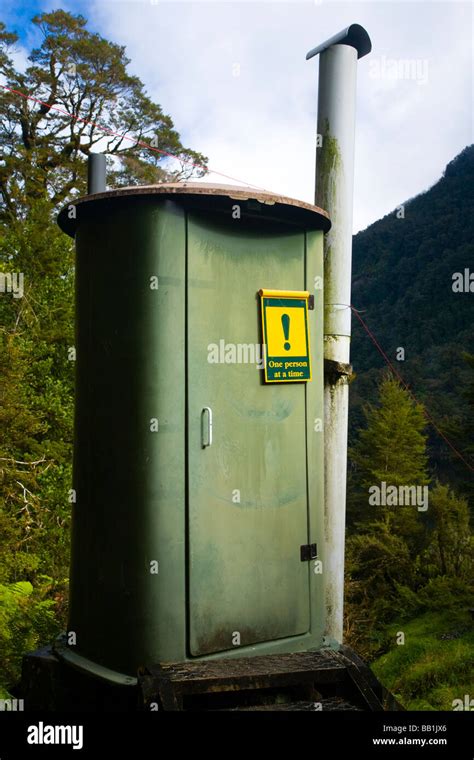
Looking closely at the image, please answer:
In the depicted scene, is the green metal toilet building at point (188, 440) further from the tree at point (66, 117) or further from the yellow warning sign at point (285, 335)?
the tree at point (66, 117)

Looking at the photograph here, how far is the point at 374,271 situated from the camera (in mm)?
55781

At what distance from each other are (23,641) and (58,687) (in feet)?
5.37

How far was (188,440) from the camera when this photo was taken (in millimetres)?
3297

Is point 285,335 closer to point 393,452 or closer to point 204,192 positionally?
point 204,192

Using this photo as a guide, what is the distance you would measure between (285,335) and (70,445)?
11.8m

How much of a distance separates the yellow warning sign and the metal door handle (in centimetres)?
36

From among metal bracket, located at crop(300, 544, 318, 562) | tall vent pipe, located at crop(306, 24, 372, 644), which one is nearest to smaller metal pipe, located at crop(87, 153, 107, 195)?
tall vent pipe, located at crop(306, 24, 372, 644)

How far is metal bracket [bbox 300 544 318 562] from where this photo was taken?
361 cm

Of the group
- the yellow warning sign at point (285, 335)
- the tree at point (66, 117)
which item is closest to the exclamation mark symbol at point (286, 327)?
the yellow warning sign at point (285, 335)

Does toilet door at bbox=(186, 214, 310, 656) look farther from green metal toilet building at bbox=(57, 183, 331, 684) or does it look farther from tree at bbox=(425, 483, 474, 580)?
tree at bbox=(425, 483, 474, 580)

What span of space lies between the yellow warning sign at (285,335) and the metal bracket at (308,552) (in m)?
0.83

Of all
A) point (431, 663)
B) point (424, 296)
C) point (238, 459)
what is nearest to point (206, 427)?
point (238, 459)

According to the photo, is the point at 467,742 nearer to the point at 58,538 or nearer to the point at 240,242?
the point at 240,242

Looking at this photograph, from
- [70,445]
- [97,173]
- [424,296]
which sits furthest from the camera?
[424,296]
